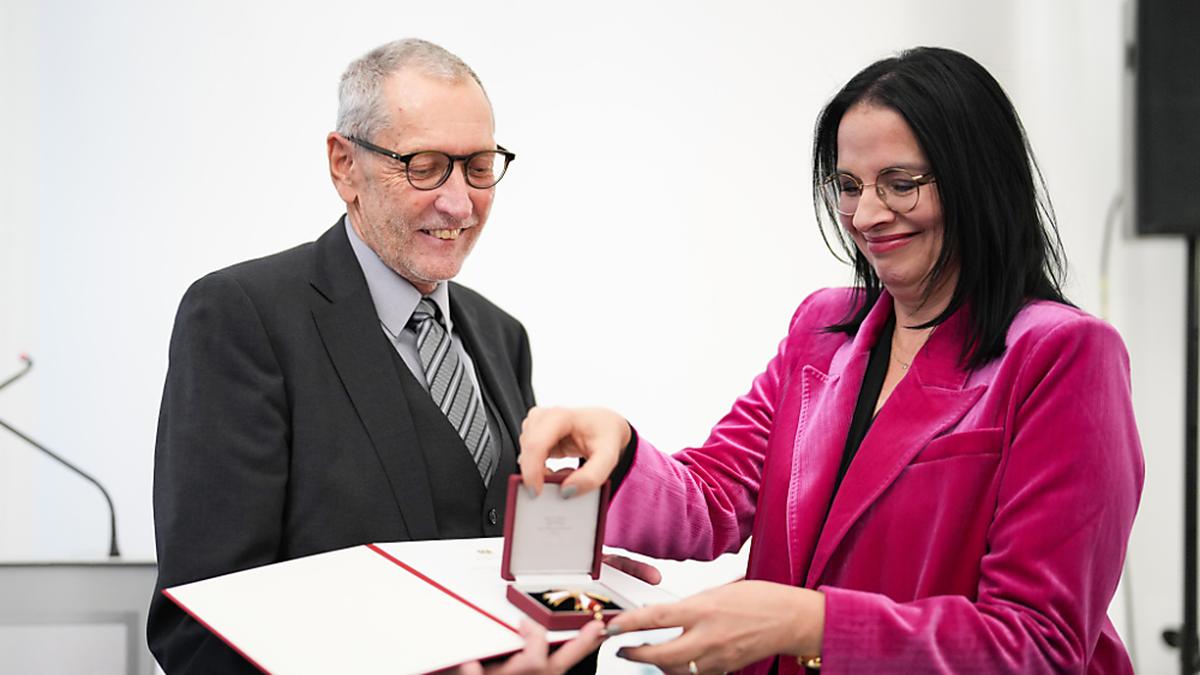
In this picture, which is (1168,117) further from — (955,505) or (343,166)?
(343,166)

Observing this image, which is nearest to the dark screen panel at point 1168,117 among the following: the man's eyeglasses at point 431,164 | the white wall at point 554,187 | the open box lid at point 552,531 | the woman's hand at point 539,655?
the white wall at point 554,187

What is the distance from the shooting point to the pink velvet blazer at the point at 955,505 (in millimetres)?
1083

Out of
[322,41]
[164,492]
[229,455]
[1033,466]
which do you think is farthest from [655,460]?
[322,41]

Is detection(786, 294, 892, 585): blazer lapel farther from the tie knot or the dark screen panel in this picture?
the dark screen panel

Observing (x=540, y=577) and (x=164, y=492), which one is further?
(x=164, y=492)

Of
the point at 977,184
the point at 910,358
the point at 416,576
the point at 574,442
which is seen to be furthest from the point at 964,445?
the point at 416,576

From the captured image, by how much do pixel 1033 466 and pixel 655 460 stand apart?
0.45 meters

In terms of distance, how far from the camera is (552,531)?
1151 mm

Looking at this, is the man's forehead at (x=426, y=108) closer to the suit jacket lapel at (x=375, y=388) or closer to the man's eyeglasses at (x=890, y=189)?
the suit jacket lapel at (x=375, y=388)

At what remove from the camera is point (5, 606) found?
212 cm

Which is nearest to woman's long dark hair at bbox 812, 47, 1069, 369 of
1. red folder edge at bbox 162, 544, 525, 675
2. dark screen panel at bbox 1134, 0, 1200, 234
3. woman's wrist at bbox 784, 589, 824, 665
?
woman's wrist at bbox 784, 589, 824, 665

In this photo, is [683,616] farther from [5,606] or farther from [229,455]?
[5,606]

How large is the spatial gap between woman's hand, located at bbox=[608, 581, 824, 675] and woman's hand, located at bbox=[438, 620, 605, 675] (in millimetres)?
52

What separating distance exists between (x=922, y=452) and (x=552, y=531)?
0.42 meters
